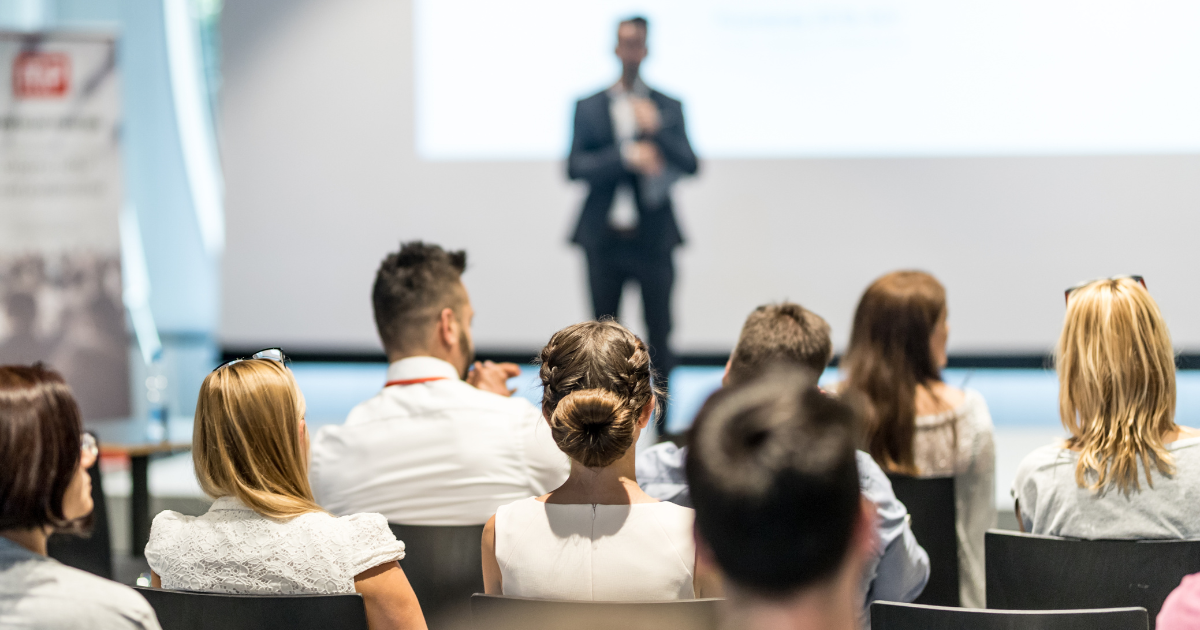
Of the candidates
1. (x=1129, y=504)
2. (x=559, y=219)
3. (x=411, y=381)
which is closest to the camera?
(x=1129, y=504)

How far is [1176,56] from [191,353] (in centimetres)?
580

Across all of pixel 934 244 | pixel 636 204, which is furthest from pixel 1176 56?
pixel 636 204

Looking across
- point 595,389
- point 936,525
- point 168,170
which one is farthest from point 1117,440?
point 168,170

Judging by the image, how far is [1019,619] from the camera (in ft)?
4.17

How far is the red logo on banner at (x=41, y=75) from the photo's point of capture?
421 cm

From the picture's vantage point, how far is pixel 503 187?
5.07 metres

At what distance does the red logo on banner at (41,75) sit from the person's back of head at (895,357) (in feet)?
12.3

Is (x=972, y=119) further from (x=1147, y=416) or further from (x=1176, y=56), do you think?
(x=1147, y=416)

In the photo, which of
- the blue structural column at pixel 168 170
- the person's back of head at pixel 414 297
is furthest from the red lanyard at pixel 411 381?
the blue structural column at pixel 168 170

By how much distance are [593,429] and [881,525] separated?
1.95ft

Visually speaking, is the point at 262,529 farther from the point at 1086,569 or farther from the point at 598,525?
the point at 1086,569

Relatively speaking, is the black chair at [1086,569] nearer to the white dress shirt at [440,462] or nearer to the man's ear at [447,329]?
the white dress shirt at [440,462]

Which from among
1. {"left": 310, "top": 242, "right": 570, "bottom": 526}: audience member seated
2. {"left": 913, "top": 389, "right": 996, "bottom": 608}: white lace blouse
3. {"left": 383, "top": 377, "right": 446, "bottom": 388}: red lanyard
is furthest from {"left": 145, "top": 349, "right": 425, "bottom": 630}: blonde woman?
{"left": 913, "top": 389, "right": 996, "bottom": 608}: white lace blouse

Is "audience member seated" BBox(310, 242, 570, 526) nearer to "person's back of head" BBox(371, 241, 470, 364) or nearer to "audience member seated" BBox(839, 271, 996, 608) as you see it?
"person's back of head" BBox(371, 241, 470, 364)
